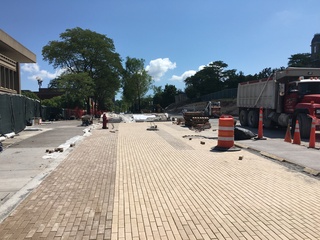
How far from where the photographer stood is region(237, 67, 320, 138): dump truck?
1560cm

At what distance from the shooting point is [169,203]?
5363 mm

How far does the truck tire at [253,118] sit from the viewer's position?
71.3ft

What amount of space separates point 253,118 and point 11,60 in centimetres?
2210

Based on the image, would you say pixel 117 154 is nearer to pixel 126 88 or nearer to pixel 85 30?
pixel 85 30

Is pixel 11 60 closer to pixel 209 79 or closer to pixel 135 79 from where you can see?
pixel 135 79

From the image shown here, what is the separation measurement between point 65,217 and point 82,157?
531 centimetres

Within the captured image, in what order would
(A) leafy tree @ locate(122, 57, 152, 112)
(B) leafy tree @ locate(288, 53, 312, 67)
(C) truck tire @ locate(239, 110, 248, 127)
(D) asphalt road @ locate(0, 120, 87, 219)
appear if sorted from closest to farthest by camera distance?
(D) asphalt road @ locate(0, 120, 87, 219), (C) truck tire @ locate(239, 110, 248, 127), (B) leafy tree @ locate(288, 53, 312, 67), (A) leafy tree @ locate(122, 57, 152, 112)

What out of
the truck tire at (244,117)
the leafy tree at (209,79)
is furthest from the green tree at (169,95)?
the truck tire at (244,117)

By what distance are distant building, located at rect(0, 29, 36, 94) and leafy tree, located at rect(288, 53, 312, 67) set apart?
57.0 meters

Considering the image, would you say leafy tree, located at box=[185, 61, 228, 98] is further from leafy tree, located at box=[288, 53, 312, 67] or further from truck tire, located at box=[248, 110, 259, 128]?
truck tire, located at box=[248, 110, 259, 128]

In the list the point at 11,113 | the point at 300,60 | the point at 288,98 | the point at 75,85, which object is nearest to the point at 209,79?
the point at 300,60

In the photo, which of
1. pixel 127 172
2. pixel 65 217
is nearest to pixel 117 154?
pixel 127 172

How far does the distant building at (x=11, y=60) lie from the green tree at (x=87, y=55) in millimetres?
21569

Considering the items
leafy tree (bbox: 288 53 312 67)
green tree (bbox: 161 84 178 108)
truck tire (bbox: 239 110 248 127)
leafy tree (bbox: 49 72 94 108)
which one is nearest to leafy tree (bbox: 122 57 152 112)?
green tree (bbox: 161 84 178 108)
